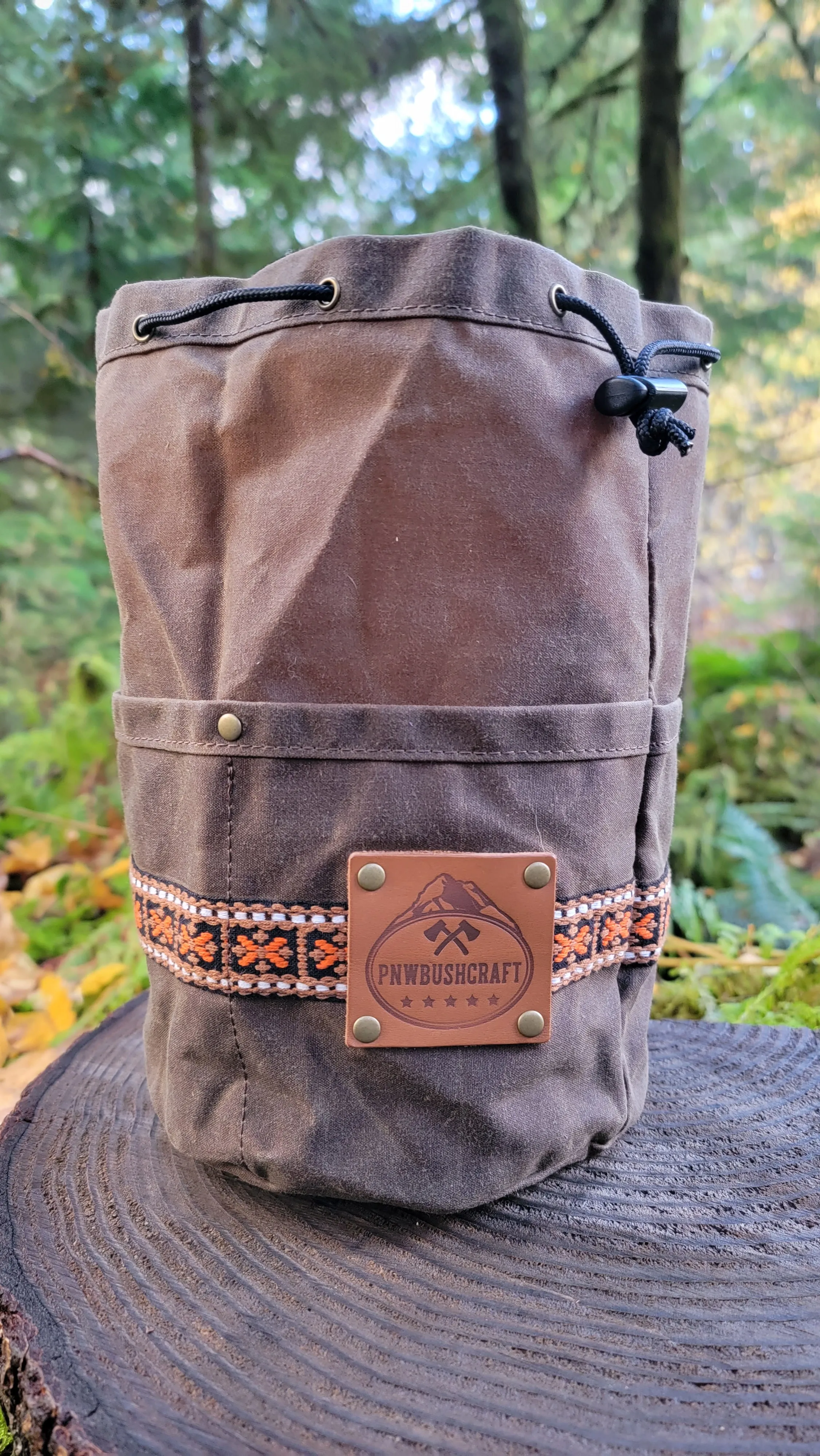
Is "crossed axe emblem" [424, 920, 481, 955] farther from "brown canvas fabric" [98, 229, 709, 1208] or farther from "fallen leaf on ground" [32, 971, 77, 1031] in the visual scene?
"fallen leaf on ground" [32, 971, 77, 1031]

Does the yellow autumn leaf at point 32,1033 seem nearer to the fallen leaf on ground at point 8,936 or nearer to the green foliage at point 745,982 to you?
the fallen leaf on ground at point 8,936

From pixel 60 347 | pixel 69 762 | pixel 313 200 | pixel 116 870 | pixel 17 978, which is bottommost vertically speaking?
pixel 17 978

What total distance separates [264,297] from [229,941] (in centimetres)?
51

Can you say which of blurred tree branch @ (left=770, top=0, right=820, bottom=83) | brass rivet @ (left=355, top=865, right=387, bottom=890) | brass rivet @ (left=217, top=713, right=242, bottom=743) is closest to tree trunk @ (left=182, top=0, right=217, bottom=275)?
blurred tree branch @ (left=770, top=0, right=820, bottom=83)

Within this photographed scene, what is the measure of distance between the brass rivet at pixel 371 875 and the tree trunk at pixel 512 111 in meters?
1.74

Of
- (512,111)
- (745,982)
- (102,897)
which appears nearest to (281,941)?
(745,982)

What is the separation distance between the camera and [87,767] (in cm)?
232

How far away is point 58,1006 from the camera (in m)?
1.27

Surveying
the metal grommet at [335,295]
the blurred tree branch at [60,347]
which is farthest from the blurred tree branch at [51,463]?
the metal grommet at [335,295]

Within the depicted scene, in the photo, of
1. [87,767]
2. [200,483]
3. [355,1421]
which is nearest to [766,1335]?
[355,1421]

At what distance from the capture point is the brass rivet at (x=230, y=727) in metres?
0.69

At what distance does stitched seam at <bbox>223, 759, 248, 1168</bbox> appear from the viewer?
2.32 feet

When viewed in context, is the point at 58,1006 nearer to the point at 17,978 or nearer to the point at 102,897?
the point at 17,978

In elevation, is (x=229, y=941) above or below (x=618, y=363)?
below
